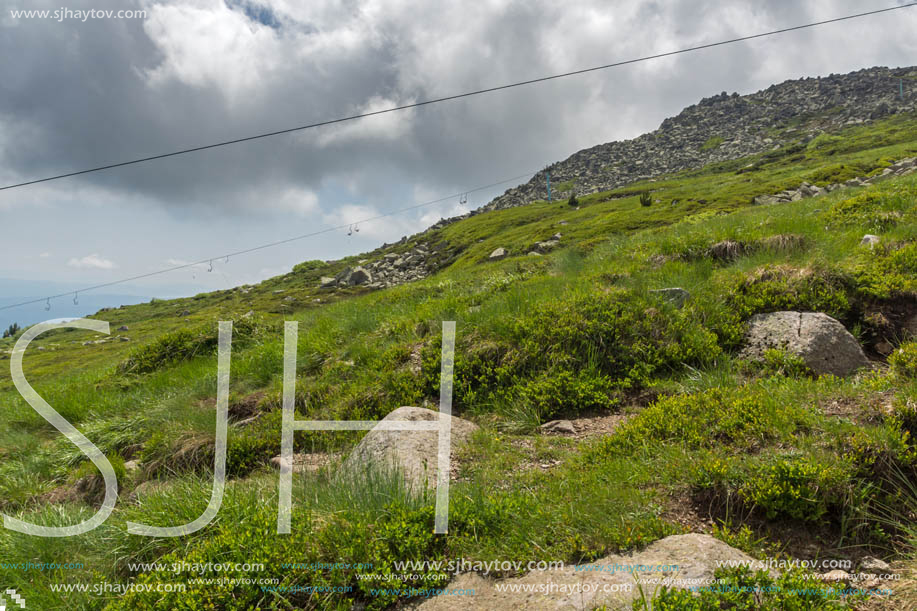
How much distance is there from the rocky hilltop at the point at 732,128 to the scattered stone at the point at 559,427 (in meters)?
117

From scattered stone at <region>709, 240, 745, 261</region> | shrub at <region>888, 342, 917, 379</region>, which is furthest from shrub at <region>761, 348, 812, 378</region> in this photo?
scattered stone at <region>709, 240, 745, 261</region>

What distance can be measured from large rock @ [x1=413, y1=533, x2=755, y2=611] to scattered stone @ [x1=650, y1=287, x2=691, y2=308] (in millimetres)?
5473

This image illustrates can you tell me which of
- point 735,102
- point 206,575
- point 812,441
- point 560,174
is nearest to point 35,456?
point 206,575

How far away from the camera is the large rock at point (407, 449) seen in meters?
4.88

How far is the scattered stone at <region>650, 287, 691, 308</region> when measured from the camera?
8.00m

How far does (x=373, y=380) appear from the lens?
792 centimetres

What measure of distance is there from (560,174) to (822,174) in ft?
403

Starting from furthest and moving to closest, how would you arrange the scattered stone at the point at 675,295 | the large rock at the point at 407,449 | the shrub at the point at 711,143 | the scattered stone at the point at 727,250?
the shrub at the point at 711,143 → the scattered stone at the point at 727,250 → the scattered stone at the point at 675,295 → the large rock at the point at 407,449

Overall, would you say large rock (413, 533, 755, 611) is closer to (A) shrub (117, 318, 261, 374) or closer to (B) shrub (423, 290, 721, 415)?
(B) shrub (423, 290, 721, 415)

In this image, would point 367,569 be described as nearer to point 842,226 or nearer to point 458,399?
point 458,399

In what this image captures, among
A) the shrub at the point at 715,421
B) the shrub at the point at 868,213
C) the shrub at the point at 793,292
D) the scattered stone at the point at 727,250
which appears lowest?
the shrub at the point at 715,421

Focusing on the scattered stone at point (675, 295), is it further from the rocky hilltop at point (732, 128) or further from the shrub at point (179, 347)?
the rocky hilltop at point (732, 128)

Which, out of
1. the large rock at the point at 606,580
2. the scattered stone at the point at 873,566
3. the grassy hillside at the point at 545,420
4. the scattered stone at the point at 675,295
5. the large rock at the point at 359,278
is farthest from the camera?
the large rock at the point at 359,278

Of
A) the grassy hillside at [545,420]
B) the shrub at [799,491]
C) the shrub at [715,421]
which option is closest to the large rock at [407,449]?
the grassy hillside at [545,420]
